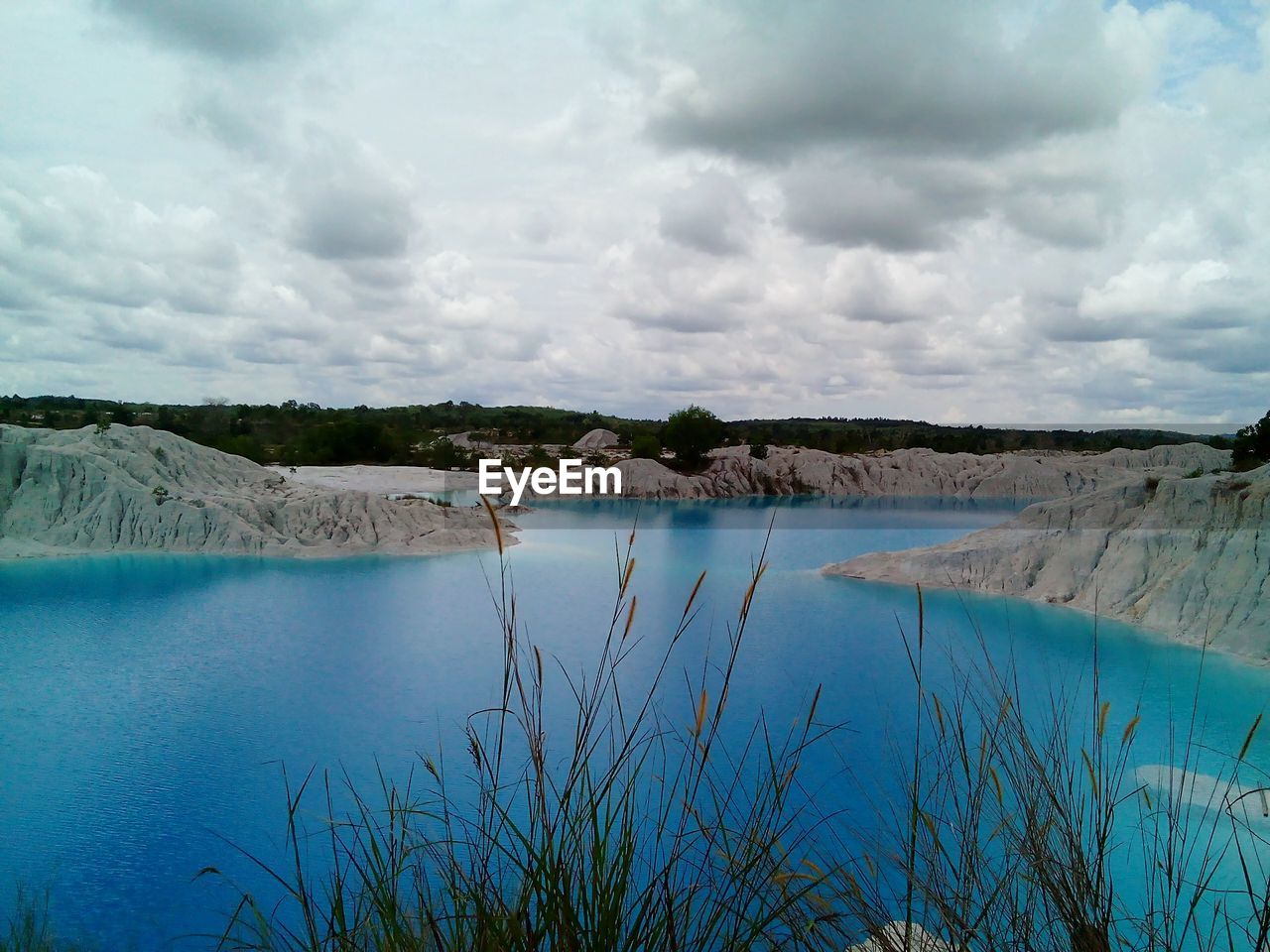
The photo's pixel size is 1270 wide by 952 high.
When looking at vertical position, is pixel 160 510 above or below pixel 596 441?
below

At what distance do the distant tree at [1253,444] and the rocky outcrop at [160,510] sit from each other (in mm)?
15639

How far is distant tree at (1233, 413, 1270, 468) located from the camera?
16078 mm

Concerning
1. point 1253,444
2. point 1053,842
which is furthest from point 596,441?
point 1053,842

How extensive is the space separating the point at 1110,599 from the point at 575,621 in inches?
324

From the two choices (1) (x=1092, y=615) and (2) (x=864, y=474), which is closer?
(1) (x=1092, y=615)

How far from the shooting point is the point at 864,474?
33281 millimetres

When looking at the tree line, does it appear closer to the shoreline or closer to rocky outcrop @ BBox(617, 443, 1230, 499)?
rocky outcrop @ BBox(617, 443, 1230, 499)

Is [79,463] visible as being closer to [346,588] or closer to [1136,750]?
[346,588]

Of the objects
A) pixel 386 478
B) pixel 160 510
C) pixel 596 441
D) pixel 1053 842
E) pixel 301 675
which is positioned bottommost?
pixel 301 675

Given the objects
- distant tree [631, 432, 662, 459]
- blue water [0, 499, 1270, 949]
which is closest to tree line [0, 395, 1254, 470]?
distant tree [631, 432, 662, 459]

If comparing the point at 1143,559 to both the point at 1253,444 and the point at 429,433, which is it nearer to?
the point at 1253,444

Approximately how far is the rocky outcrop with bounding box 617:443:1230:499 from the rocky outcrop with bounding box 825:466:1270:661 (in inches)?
623

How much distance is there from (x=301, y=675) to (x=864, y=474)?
88.1 feet

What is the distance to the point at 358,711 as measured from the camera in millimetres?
8484
